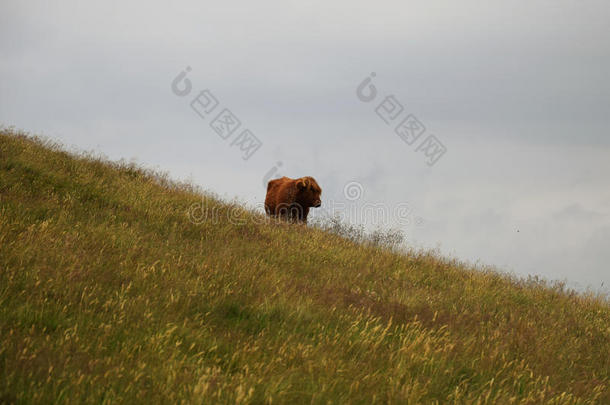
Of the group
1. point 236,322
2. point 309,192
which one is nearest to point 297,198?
point 309,192

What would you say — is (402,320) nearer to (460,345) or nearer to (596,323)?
(460,345)

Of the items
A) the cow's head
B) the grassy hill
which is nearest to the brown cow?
the cow's head

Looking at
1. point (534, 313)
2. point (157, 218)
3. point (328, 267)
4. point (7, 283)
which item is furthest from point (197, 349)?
point (534, 313)

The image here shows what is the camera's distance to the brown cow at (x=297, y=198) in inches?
550

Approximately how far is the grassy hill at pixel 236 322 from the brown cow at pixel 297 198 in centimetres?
550

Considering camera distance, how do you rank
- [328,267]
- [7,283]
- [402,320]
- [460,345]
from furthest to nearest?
[328,267] < [402,320] < [460,345] < [7,283]

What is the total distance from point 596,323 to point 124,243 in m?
7.49

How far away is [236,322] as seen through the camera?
4422 millimetres

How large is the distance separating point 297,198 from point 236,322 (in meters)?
9.73

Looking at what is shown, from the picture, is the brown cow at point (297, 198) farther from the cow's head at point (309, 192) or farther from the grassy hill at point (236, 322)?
the grassy hill at point (236, 322)

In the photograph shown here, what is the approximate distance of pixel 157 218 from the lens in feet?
25.8

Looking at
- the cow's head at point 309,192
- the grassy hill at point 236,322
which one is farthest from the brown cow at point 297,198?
the grassy hill at point 236,322

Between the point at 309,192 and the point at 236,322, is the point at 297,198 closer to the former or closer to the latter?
the point at 309,192

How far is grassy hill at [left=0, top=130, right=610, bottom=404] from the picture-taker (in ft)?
10.5
